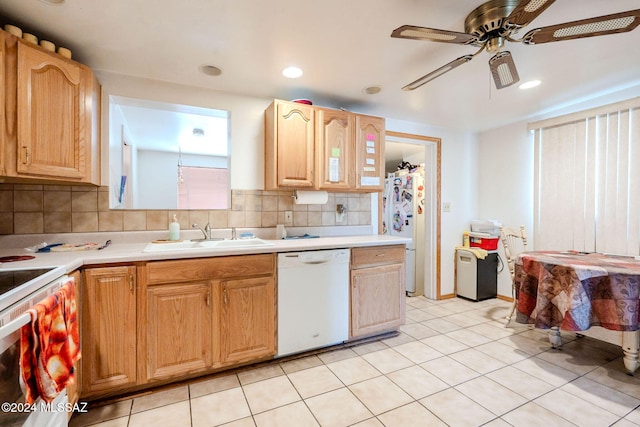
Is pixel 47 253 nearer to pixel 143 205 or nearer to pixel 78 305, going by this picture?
pixel 78 305

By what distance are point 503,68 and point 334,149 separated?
136 cm

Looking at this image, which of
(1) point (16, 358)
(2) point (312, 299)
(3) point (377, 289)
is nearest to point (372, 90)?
(3) point (377, 289)

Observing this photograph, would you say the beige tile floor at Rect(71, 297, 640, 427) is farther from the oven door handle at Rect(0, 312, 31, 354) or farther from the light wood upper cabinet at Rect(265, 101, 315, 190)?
the light wood upper cabinet at Rect(265, 101, 315, 190)

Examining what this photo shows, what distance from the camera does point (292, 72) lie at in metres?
2.18

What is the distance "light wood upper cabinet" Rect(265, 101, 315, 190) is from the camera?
95.0 inches

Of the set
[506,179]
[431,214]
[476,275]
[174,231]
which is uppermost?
[506,179]

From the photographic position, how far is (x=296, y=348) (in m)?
→ 2.15

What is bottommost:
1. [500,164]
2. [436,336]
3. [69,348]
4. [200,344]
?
[436,336]

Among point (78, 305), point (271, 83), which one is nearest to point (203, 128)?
point (271, 83)

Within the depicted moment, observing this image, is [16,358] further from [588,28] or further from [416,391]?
[588,28]

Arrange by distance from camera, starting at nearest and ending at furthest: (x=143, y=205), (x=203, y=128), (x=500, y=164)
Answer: (x=500, y=164) < (x=203, y=128) < (x=143, y=205)

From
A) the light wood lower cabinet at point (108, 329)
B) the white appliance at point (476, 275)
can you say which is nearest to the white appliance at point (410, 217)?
the white appliance at point (476, 275)

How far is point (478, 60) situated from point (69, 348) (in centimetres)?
283

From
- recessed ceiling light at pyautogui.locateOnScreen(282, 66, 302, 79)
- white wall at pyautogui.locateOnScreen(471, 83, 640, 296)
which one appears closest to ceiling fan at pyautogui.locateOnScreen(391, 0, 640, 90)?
recessed ceiling light at pyautogui.locateOnScreen(282, 66, 302, 79)
